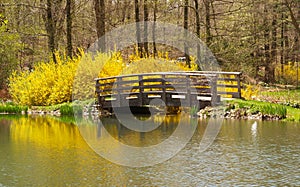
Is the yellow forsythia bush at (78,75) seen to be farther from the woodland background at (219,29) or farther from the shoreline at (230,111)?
the woodland background at (219,29)

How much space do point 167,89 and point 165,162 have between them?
9.94 meters

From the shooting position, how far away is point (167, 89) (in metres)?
20.8

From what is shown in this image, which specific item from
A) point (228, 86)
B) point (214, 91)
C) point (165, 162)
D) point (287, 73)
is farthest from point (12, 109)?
point (287, 73)

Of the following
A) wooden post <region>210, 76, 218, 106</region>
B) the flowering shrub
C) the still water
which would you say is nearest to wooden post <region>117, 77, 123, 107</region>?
the flowering shrub

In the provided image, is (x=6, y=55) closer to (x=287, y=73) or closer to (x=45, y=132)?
(x=45, y=132)

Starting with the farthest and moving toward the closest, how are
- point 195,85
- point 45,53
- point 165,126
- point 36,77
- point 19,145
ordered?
point 45,53
point 36,77
point 195,85
point 165,126
point 19,145

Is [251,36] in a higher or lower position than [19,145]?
higher

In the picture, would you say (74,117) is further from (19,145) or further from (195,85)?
(19,145)

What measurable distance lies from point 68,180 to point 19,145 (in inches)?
174

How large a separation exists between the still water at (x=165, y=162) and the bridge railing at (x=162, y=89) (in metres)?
3.23

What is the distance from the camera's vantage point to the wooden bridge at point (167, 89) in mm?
19344

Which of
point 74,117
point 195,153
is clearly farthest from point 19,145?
point 74,117

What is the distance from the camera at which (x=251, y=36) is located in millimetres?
30031

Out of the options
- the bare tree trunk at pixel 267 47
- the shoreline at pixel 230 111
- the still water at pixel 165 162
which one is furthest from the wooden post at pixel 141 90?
the bare tree trunk at pixel 267 47
